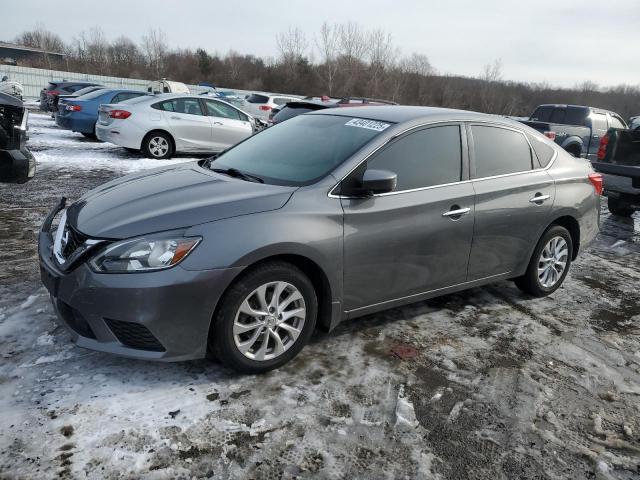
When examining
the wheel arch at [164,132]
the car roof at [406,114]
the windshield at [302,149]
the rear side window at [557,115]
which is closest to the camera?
→ the windshield at [302,149]

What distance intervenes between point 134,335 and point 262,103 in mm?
19943

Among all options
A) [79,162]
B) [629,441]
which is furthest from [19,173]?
[629,441]

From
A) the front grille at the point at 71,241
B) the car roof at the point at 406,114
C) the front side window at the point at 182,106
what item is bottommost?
the front grille at the point at 71,241

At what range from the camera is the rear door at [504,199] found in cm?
400

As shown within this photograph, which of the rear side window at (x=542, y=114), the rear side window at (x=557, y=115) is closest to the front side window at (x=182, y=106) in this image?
the rear side window at (x=542, y=114)

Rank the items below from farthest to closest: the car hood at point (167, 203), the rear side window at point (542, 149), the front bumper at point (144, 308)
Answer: the rear side window at point (542, 149)
the car hood at point (167, 203)
the front bumper at point (144, 308)

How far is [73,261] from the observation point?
2.87 meters

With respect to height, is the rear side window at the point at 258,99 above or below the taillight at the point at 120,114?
above

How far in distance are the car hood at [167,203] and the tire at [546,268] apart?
2.54 m

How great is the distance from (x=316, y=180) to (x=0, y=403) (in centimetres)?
215

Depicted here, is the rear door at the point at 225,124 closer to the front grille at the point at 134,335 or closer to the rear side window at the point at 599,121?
the front grille at the point at 134,335

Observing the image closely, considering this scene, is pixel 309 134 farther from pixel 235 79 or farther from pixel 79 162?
pixel 235 79

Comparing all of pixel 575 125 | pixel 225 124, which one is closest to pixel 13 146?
pixel 225 124

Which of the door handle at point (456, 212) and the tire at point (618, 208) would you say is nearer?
the door handle at point (456, 212)
